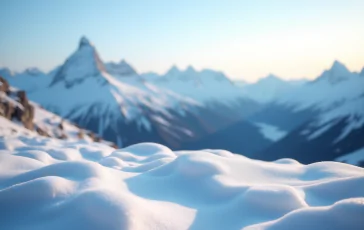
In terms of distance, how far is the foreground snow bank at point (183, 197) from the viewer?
678 cm

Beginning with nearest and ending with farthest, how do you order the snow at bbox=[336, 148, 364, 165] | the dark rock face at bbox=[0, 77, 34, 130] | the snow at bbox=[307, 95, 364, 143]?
the dark rock face at bbox=[0, 77, 34, 130]
the snow at bbox=[336, 148, 364, 165]
the snow at bbox=[307, 95, 364, 143]

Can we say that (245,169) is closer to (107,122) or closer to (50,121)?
(50,121)

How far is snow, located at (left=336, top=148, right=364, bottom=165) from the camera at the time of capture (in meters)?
113

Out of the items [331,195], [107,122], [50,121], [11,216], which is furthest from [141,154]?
[107,122]

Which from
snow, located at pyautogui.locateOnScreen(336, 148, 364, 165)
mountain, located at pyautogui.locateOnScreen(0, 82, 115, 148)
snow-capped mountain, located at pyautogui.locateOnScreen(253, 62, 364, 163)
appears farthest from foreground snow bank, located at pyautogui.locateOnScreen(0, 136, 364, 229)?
snow-capped mountain, located at pyautogui.locateOnScreen(253, 62, 364, 163)

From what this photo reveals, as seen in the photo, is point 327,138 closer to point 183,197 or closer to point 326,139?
point 326,139

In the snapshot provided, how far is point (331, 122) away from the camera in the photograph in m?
182

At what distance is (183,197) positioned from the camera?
30.9 feet

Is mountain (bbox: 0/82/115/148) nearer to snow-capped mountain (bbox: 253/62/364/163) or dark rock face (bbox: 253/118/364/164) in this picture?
dark rock face (bbox: 253/118/364/164)

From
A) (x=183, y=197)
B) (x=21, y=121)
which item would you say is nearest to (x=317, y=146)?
(x=21, y=121)

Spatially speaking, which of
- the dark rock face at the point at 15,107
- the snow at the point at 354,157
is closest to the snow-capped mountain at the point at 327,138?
the snow at the point at 354,157

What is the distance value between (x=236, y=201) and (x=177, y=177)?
2.94 meters

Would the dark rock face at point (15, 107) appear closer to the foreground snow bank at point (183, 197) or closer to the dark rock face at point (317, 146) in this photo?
the foreground snow bank at point (183, 197)

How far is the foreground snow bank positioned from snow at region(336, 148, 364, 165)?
12379cm
